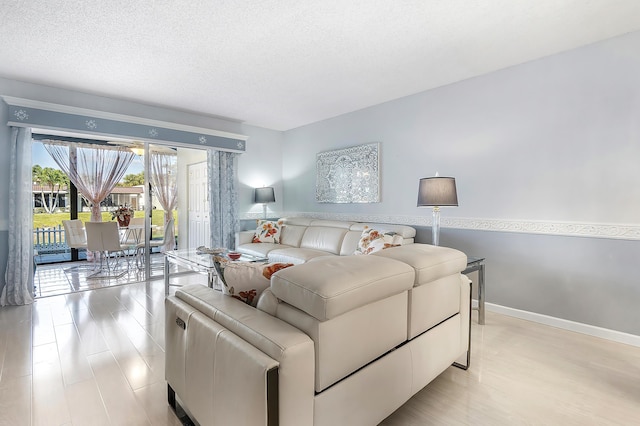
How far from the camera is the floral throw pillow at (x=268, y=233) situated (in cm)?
510

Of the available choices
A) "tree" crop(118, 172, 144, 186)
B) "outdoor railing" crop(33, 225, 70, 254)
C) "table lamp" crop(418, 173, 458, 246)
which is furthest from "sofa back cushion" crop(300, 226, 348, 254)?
"outdoor railing" crop(33, 225, 70, 254)

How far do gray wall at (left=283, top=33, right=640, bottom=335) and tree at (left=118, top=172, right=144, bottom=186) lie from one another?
5362 millimetres

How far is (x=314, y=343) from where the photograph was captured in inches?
46.9

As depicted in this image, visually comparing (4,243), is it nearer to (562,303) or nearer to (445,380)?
(445,380)

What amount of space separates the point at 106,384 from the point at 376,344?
180 cm

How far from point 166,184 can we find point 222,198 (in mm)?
1225

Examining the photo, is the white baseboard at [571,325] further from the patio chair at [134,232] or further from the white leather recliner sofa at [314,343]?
the patio chair at [134,232]

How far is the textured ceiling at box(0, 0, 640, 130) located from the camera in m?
2.28

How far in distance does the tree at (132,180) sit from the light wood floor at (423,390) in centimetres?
377

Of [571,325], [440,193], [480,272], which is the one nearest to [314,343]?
[440,193]

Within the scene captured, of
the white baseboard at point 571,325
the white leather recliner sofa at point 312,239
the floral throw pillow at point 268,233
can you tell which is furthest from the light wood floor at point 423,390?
the floral throw pillow at point 268,233

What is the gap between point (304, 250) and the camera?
14.6 feet

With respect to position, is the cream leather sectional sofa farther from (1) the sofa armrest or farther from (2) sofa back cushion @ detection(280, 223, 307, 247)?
(1) the sofa armrest

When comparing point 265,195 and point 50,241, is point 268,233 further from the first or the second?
point 50,241
